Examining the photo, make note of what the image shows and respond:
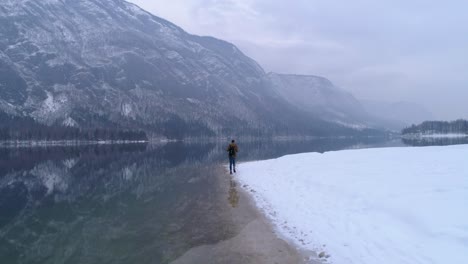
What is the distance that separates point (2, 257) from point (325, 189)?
1757 centimetres

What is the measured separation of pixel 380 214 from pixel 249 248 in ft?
19.5

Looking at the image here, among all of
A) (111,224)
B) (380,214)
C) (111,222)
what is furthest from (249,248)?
(111,222)

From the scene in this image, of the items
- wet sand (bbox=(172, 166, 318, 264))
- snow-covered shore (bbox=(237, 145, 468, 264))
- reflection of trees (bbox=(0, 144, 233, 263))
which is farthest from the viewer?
reflection of trees (bbox=(0, 144, 233, 263))

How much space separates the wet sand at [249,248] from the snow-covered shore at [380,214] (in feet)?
2.45

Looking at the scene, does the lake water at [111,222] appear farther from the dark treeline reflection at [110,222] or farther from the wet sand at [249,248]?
the wet sand at [249,248]

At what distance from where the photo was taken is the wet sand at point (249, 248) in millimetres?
14180

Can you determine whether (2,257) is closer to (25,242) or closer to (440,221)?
(25,242)

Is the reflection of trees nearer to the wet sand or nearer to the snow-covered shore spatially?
the wet sand

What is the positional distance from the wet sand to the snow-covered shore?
29.3 inches

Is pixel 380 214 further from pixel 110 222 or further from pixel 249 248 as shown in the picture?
pixel 110 222

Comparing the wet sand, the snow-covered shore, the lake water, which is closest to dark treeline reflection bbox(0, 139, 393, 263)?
the lake water

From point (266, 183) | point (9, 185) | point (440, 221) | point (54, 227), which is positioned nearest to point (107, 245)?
point (54, 227)

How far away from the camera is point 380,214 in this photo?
16031 millimetres

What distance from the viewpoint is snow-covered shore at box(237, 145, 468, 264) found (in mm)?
12328
